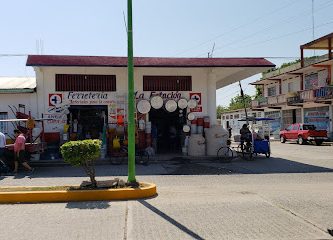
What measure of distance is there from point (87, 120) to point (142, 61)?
4129 mm

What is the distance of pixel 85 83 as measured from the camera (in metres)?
19.6

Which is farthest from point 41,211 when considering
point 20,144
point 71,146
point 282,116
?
point 282,116

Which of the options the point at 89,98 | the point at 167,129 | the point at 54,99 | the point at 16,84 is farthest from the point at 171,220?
the point at 167,129

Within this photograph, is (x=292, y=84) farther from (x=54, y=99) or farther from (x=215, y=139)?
(x=54, y=99)

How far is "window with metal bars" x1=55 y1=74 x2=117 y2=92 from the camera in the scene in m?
19.4

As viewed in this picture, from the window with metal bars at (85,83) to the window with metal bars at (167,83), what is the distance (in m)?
1.62

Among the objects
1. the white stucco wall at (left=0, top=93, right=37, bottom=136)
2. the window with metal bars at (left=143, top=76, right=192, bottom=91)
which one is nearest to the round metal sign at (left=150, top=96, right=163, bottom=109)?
the window with metal bars at (left=143, top=76, right=192, bottom=91)

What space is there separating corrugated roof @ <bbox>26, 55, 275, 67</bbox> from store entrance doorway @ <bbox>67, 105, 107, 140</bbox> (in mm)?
2329

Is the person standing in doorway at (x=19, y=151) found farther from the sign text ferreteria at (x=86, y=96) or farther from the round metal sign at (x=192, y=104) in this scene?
the round metal sign at (x=192, y=104)

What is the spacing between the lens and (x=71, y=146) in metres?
9.88

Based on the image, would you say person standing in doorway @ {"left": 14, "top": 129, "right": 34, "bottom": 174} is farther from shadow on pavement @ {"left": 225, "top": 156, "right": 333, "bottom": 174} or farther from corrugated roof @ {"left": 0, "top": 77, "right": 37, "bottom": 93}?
shadow on pavement @ {"left": 225, "top": 156, "right": 333, "bottom": 174}

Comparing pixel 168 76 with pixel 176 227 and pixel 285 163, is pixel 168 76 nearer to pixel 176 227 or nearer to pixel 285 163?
pixel 285 163

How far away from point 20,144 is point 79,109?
18.0 feet

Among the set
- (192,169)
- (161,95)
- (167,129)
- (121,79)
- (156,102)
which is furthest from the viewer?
(167,129)
